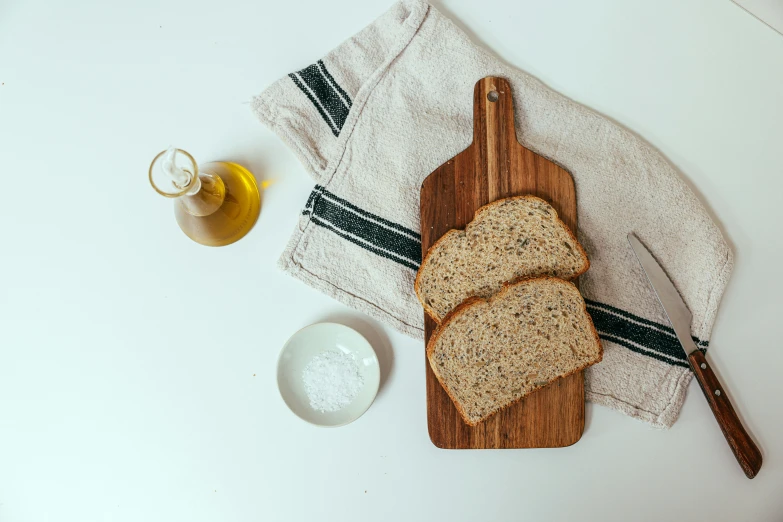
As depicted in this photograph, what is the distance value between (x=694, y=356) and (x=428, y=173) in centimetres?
75

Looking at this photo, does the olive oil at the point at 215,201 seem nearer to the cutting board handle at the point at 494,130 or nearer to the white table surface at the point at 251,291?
the white table surface at the point at 251,291

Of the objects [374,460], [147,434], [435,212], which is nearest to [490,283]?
[435,212]

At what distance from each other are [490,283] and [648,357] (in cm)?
43

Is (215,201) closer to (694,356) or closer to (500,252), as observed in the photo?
(500,252)

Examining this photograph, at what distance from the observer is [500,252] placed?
3.85 ft

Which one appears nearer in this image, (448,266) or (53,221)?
(448,266)

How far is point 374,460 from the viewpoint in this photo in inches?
50.7

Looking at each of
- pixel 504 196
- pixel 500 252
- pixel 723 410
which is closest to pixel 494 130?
pixel 504 196

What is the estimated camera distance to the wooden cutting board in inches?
47.6

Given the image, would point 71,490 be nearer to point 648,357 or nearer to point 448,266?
point 448,266

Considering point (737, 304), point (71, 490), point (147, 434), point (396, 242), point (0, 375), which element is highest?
point (396, 242)

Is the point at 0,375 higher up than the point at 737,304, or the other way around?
the point at 737,304

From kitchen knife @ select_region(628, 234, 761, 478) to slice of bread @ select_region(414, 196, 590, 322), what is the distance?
18 cm

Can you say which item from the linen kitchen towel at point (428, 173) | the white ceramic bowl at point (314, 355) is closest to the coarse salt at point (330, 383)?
the white ceramic bowl at point (314, 355)
